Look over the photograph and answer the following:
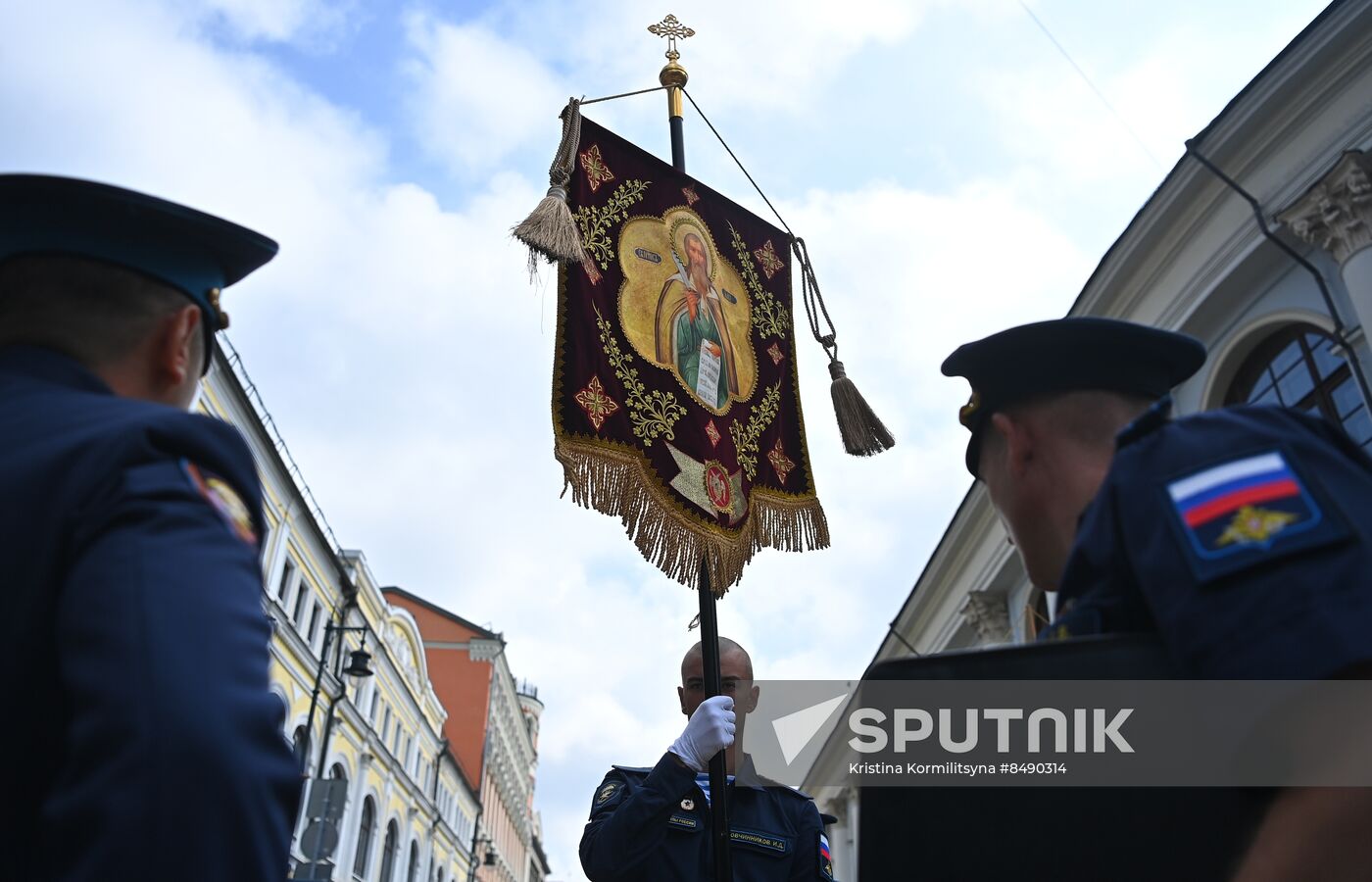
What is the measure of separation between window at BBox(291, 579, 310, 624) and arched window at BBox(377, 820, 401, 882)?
10.8m

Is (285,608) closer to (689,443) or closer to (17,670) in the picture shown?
(689,443)

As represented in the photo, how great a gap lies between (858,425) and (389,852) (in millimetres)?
31397

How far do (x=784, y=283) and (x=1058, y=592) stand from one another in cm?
395

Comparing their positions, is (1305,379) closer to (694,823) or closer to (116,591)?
(694,823)

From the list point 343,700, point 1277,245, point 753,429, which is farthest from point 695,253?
point 343,700

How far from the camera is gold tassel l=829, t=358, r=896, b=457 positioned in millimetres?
4648

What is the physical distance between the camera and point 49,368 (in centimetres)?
129

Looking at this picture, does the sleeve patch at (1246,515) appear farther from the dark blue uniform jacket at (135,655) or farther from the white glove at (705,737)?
the white glove at (705,737)

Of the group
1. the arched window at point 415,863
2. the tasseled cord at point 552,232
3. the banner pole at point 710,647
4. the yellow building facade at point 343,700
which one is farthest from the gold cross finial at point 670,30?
the arched window at point 415,863

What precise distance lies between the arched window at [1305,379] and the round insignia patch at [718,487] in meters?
6.78

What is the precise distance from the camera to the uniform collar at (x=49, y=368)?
128 cm

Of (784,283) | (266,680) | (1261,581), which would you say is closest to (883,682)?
(1261,581)

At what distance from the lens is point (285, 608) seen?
21844mm

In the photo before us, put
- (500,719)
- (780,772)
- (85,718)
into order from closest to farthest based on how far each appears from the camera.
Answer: (85,718)
(780,772)
(500,719)
